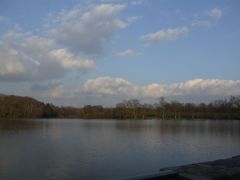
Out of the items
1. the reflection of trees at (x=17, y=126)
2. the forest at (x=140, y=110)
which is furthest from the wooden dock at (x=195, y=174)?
the forest at (x=140, y=110)

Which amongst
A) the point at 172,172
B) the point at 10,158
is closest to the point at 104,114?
the point at 10,158

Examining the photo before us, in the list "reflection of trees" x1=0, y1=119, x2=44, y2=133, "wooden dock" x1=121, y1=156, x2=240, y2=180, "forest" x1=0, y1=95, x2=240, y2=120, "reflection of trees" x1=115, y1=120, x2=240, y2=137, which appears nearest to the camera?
"wooden dock" x1=121, y1=156, x2=240, y2=180

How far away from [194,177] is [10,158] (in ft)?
49.8

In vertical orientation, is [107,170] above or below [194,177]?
below

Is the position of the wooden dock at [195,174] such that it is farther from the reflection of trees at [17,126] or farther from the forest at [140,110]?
the forest at [140,110]

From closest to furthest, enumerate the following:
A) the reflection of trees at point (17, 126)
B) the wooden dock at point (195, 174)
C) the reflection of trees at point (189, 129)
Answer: the wooden dock at point (195, 174), the reflection of trees at point (189, 129), the reflection of trees at point (17, 126)

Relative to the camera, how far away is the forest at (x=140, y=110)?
114625 millimetres

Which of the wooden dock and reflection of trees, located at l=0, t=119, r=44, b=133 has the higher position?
the wooden dock

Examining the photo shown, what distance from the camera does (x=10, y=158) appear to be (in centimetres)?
2117

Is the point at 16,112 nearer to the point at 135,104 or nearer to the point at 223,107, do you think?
the point at 135,104

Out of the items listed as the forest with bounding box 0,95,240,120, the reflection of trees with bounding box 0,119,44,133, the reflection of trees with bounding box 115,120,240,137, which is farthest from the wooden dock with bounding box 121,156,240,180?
the forest with bounding box 0,95,240,120

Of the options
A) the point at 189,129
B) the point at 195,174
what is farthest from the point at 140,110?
the point at 195,174

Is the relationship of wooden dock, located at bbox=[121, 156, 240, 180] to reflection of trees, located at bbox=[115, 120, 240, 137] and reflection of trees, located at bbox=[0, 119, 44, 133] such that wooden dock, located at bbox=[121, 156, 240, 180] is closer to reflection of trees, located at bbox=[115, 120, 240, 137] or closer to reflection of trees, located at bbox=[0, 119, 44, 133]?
reflection of trees, located at bbox=[115, 120, 240, 137]

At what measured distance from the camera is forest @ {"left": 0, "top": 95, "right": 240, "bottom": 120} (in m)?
115
